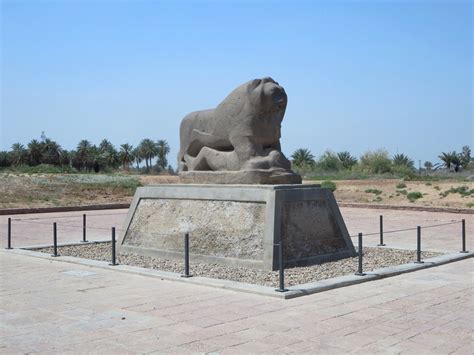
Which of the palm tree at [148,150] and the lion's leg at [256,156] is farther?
the palm tree at [148,150]

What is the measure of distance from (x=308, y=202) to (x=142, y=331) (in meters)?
5.14

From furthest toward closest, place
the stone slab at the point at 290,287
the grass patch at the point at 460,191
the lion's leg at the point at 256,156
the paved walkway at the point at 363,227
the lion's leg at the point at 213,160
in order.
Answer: the grass patch at the point at 460,191 → the paved walkway at the point at 363,227 → the lion's leg at the point at 213,160 → the lion's leg at the point at 256,156 → the stone slab at the point at 290,287

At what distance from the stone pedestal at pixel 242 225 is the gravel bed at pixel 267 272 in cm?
24

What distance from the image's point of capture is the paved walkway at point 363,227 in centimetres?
1366

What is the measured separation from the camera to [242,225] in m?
9.84

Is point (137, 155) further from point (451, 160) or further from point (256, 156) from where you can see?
point (256, 156)

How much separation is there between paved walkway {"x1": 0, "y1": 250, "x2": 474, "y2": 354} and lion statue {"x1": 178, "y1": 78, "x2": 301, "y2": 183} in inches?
124

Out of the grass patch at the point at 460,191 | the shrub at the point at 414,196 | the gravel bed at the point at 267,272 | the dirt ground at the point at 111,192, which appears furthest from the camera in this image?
the shrub at the point at 414,196

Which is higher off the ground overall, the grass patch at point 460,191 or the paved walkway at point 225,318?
the grass patch at point 460,191

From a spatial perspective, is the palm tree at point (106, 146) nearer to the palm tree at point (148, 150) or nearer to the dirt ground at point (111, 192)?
the palm tree at point (148, 150)

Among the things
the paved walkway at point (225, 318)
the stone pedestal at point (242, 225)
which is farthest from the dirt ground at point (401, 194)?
the paved walkway at point (225, 318)

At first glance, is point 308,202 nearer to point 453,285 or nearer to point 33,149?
point 453,285

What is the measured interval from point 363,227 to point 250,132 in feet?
26.1

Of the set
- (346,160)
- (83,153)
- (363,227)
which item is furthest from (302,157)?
(363,227)
